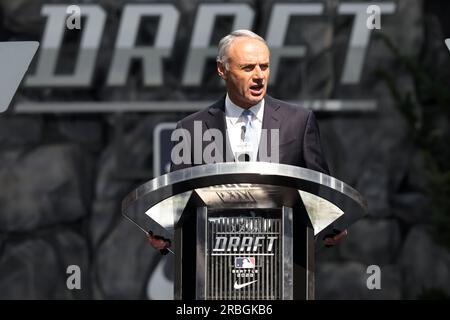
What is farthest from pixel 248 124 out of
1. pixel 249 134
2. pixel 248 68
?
pixel 248 68

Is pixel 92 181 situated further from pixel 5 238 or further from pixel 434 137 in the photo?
pixel 434 137

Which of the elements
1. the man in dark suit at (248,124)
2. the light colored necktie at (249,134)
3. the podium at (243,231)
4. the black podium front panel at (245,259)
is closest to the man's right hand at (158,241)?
the man in dark suit at (248,124)

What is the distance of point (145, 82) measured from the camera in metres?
9.20

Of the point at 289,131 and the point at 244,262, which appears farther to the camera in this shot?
the point at 289,131

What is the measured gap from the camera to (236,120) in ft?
13.0

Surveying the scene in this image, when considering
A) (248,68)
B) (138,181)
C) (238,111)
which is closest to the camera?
(248,68)

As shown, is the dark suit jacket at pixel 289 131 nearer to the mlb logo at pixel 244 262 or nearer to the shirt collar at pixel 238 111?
the shirt collar at pixel 238 111

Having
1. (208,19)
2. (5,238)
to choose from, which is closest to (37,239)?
(5,238)

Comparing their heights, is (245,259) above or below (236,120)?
below

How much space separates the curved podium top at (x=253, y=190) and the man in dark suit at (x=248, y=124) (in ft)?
0.50

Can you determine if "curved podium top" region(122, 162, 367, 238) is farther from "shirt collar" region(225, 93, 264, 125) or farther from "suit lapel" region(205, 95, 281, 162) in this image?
"shirt collar" region(225, 93, 264, 125)

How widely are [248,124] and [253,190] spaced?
314mm

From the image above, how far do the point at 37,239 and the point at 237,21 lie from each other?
7.08ft

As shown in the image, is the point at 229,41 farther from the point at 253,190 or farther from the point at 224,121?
the point at 253,190
